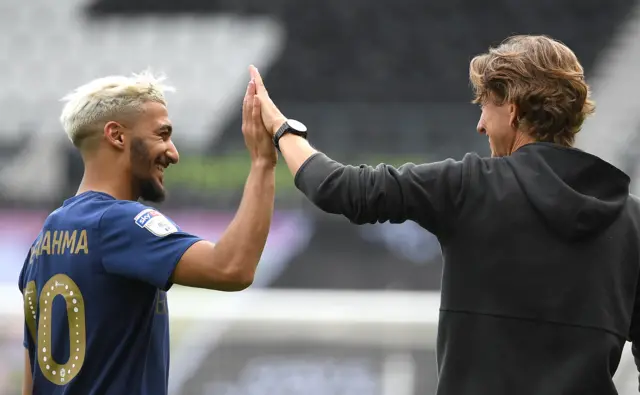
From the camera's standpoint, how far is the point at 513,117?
1863mm

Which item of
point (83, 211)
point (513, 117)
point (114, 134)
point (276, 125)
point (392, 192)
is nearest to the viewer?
point (392, 192)

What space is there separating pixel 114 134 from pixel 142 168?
0.32 feet

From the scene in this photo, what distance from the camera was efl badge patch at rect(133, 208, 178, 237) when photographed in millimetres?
2033

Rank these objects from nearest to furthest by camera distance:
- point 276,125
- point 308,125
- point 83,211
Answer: point 276,125 → point 83,211 → point 308,125

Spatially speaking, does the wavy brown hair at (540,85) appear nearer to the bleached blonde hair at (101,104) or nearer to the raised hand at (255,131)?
the raised hand at (255,131)

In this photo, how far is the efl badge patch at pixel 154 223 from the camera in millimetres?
2033

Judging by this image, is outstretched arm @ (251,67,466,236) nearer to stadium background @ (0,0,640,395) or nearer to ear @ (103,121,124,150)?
ear @ (103,121,124,150)

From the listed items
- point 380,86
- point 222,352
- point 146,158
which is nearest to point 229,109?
point 380,86

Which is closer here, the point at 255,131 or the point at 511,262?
the point at 511,262

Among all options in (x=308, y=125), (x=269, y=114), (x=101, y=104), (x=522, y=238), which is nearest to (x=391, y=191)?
(x=522, y=238)

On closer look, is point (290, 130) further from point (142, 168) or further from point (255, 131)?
point (142, 168)

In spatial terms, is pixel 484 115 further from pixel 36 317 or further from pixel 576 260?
pixel 36 317

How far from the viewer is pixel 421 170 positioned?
1771 millimetres

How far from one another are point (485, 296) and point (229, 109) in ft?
24.0
